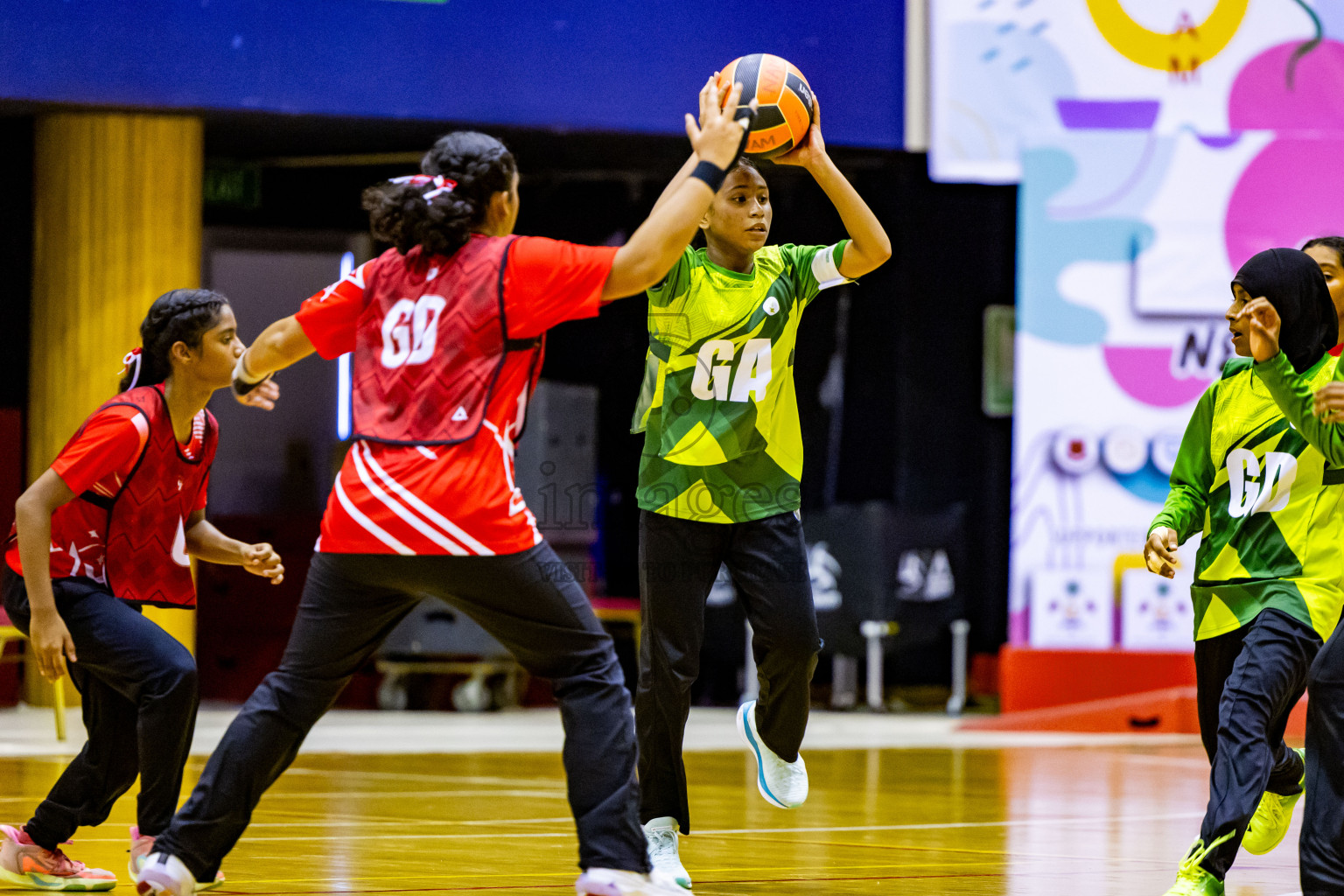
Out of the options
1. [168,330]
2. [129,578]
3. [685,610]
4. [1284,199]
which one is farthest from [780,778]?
[1284,199]

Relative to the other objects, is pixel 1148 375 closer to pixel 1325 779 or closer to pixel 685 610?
pixel 685 610

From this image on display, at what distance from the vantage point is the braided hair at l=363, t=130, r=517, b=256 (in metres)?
3.44

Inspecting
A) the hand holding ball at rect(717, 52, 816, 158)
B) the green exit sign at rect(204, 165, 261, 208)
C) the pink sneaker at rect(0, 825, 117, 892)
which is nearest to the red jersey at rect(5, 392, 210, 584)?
the pink sneaker at rect(0, 825, 117, 892)

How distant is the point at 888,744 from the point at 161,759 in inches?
231

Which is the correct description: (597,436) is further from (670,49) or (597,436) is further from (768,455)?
(768,455)

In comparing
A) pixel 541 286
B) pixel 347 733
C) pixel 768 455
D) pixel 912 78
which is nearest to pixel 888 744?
pixel 347 733

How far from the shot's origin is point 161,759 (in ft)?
13.5

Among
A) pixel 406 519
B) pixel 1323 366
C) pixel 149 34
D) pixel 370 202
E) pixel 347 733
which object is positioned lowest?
pixel 347 733

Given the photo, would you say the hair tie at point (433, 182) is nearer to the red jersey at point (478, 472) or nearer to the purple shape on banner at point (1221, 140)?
the red jersey at point (478, 472)

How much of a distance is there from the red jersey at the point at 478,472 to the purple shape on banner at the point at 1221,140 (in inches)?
332

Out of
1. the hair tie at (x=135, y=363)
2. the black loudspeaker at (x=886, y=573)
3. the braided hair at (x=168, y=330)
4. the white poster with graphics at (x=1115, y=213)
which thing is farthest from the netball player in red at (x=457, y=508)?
the black loudspeaker at (x=886, y=573)

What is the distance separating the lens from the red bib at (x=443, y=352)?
11.1ft

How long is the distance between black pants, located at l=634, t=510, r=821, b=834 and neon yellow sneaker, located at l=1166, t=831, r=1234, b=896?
3.55 ft

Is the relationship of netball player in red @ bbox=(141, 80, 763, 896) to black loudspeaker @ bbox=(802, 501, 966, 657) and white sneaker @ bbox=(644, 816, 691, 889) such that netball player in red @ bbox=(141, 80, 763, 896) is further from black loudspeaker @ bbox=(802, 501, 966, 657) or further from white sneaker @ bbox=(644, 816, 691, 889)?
black loudspeaker @ bbox=(802, 501, 966, 657)
